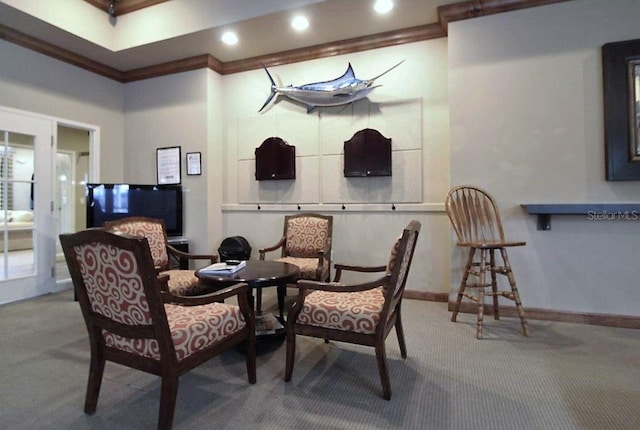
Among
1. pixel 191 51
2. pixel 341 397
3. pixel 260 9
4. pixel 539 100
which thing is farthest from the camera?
pixel 191 51

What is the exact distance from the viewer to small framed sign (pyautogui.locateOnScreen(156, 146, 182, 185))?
14.7ft

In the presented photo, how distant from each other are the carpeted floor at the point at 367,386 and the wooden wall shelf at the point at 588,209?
944mm

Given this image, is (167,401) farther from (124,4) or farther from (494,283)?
(124,4)

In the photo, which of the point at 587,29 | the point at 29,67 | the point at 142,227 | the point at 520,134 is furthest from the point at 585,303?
the point at 29,67

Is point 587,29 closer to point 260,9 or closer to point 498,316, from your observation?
point 498,316

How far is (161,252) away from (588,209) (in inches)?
144

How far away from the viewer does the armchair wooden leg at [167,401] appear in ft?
4.73

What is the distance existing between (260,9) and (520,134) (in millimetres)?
2773

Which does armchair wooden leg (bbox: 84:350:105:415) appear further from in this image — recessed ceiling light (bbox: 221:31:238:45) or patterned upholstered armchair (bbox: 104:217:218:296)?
recessed ceiling light (bbox: 221:31:238:45)

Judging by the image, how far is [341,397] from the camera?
1811mm

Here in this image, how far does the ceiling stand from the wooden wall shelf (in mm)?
1800

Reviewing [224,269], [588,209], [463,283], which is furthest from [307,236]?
[588,209]

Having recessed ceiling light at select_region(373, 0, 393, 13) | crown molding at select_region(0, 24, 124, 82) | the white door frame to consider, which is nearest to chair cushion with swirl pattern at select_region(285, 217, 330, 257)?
recessed ceiling light at select_region(373, 0, 393, 13)

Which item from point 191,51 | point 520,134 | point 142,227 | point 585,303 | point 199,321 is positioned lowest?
point 585,303
